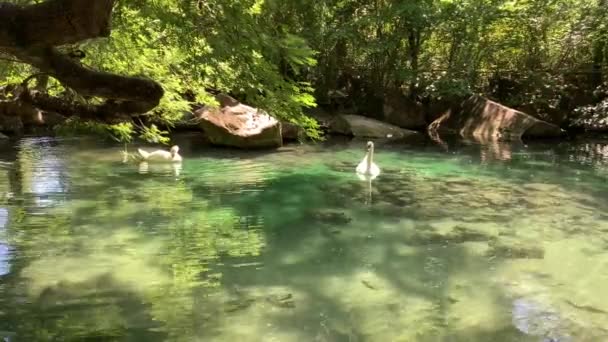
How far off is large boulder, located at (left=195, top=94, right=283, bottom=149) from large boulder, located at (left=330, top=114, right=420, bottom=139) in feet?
11.5

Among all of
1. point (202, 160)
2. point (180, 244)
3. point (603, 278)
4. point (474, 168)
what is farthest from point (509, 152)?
point (180, 244)

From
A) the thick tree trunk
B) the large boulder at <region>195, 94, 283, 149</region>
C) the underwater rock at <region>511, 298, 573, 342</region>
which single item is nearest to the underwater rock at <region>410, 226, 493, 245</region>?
the underwater rock at <region>511, 298, 573, 342</region>

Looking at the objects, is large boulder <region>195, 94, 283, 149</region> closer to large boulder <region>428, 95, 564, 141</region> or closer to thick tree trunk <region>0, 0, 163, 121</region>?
large boulder <region>428, 95, 564, 141</region>

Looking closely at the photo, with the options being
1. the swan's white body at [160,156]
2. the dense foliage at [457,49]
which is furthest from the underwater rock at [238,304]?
the dense foliage at [457,49]

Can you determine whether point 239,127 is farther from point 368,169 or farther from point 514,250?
point 514,250

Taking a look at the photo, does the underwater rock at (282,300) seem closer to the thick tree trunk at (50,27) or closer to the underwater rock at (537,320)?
the underwater rock at (537,320)

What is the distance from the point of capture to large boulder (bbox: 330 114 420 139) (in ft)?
60.7

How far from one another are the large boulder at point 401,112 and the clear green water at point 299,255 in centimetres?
824

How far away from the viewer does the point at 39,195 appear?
934 cm

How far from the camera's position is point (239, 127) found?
15.2 metres

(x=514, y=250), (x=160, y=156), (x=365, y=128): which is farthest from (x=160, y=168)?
(x=365, y=128)

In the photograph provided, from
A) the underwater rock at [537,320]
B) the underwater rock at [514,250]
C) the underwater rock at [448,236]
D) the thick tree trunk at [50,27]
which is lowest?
the underwater rock at [537,320]

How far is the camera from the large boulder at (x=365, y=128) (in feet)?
60.7

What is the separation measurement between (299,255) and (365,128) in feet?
40.7
